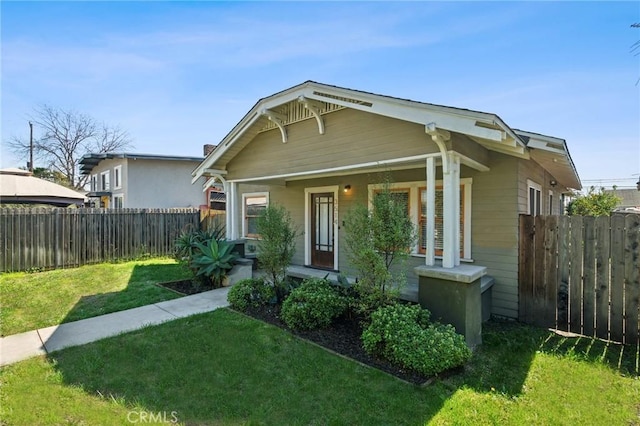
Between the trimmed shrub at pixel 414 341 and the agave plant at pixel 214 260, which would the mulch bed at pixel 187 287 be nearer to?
the agave plant at pixel 214 260

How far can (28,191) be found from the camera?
1217 centimetres

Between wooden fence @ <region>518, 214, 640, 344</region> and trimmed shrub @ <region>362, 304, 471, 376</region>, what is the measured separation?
102 inches

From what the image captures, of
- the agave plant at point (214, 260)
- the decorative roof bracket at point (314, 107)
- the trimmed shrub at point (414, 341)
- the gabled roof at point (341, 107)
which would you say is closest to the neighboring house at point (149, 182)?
the gabled roof at point (341, 107)

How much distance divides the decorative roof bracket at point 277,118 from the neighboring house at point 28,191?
10.7m

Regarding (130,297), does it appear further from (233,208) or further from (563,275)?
(563,275)

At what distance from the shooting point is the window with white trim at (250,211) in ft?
36.0

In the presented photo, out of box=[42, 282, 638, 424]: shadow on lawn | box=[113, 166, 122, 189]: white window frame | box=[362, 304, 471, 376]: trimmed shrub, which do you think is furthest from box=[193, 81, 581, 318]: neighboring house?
box=[113, 166, 122, 189]: white window frame

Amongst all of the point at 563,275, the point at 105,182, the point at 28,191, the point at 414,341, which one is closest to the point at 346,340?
the point at 414,341

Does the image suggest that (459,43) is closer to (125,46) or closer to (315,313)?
(315,313)

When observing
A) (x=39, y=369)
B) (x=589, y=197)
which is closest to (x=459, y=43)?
(x=39, y=369)

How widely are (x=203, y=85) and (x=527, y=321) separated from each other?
1122cm

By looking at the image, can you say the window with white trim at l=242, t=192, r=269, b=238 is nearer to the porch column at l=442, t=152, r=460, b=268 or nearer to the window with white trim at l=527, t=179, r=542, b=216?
the porch column at l=442, t=152, r=460, b=268

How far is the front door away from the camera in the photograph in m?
8.88

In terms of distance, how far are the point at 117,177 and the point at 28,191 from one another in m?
6.70
